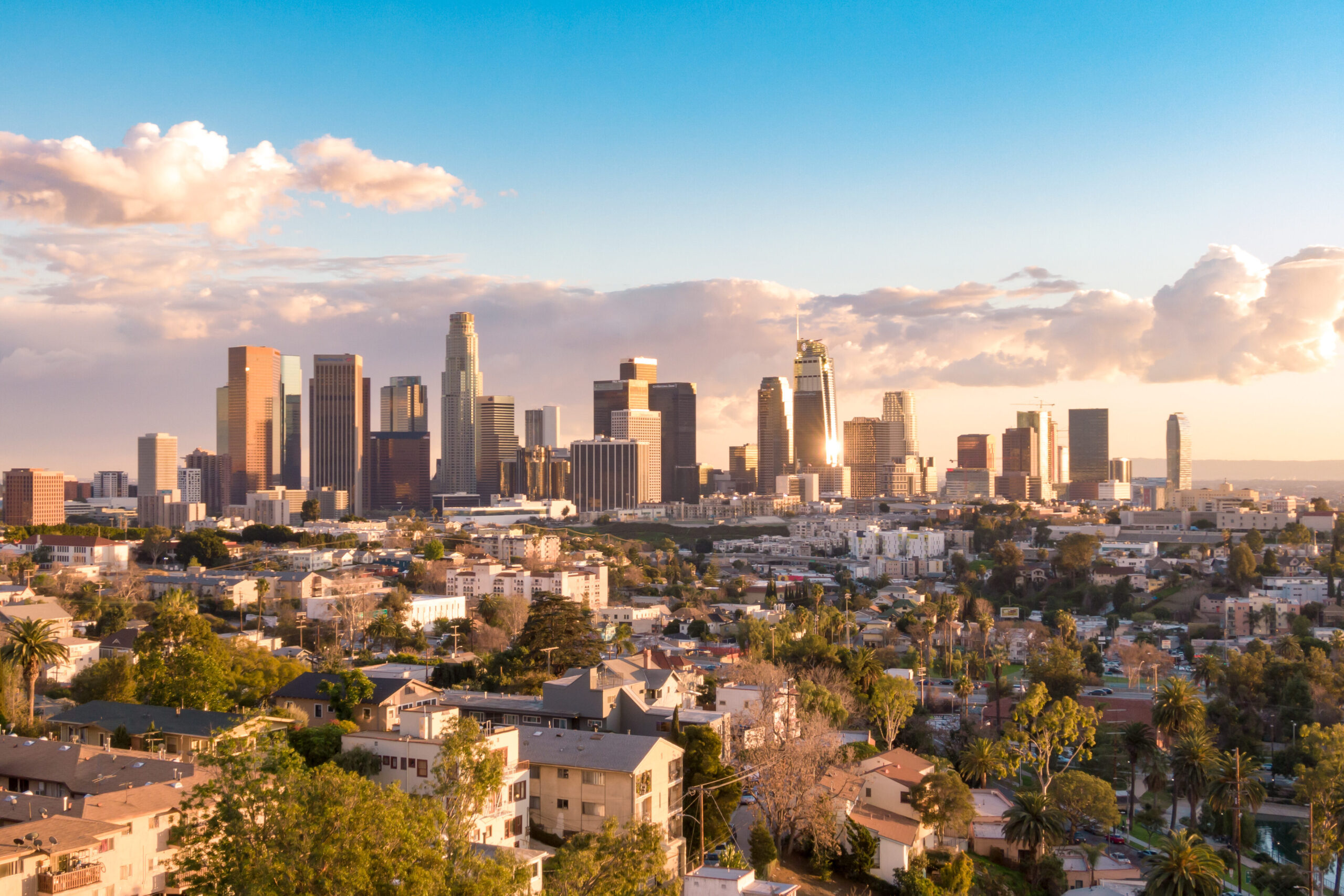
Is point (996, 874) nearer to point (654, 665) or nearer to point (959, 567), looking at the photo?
point (654, 665)

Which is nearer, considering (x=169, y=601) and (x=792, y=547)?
(x=169, y=601)

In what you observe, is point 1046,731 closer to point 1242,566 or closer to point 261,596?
point 261,596

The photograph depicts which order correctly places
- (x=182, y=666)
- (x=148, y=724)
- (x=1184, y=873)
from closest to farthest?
(x=1184, y=873) → (x=148, y=724) → (x=182, y=666)

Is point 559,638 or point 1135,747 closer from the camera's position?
point 1135,747

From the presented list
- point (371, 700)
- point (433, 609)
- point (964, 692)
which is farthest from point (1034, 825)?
point (433, 609)

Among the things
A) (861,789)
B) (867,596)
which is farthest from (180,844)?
(867,596)

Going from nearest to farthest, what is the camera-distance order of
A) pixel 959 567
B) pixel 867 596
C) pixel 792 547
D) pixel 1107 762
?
pixel 1107 762 → pixel 867 596 → pixel 959 567 → pixel 792 547

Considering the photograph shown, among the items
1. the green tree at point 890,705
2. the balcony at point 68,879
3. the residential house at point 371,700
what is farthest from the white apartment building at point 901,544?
the balcony at point 68,879

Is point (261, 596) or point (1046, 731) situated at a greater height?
point (261, 596)
